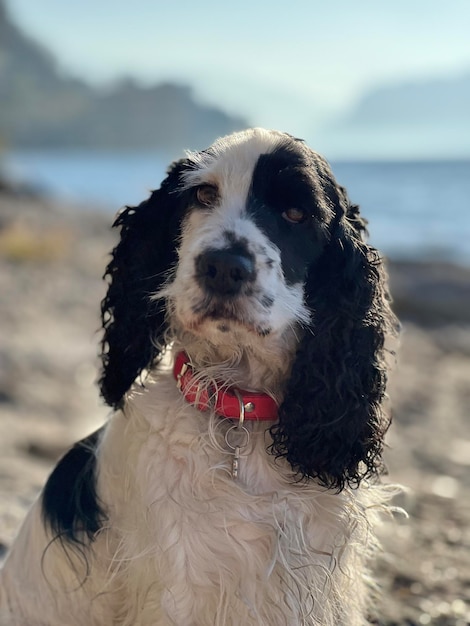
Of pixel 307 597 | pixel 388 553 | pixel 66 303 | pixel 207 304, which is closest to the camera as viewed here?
pixel 207 304

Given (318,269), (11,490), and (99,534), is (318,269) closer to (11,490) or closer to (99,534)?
(99,534)

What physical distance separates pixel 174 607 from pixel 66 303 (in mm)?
7661

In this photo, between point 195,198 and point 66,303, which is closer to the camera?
point 195,198

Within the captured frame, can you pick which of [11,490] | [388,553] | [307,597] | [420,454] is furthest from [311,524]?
[420,454]

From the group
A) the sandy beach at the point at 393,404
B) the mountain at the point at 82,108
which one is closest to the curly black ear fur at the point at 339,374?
the sandy beach at the point at 393,404

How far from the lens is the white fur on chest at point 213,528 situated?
2.57 m

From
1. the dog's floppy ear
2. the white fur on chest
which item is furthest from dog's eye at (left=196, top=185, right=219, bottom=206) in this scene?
the white fur on chest

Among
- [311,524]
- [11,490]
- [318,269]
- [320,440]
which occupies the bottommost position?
[11,490]

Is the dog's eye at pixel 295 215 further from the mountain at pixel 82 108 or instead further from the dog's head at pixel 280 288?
the mountain at pixel 82 108

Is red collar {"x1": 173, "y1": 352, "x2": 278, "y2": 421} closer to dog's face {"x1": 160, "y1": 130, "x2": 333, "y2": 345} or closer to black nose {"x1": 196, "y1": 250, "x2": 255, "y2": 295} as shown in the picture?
dog's face {"x1": 160, "y1": 130, "x2": 333, "y2": 345}

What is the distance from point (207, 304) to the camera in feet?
8.13

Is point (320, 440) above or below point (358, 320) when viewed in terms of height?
below

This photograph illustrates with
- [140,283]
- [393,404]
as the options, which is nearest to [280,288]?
[140,283]

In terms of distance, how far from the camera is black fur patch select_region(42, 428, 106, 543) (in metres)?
2.82
